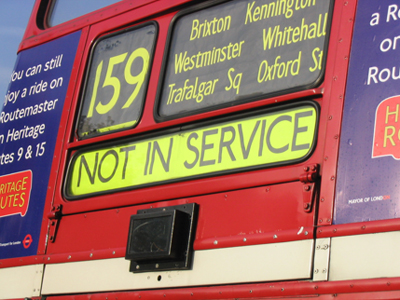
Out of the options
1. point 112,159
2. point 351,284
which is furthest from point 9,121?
point 351,284

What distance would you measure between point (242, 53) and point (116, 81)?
917mm

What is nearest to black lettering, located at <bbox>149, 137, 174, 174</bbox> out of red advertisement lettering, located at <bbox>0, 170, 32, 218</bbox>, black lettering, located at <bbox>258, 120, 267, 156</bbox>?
black lettering, located at <bbox>258, 120, 267, 156</bbox>

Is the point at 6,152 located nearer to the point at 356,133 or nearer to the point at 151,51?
the point at 151,51

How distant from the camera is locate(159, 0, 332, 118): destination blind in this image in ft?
9.59

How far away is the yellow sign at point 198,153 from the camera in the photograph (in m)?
2.80

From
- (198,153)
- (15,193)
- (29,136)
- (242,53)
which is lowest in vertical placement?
(15,193)

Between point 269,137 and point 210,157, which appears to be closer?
point 269,137

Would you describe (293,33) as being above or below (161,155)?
above

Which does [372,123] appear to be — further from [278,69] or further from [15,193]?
[15,193]

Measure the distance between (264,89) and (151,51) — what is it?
3.02ft

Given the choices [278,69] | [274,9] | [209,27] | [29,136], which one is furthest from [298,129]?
[29,136]

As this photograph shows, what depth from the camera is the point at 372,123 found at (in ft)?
8.25

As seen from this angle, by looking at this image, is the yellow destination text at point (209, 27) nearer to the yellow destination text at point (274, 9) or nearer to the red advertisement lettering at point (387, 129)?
the yellow destination text at point (274, 9)

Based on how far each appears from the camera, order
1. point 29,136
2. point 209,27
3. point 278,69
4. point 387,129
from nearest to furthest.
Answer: point 387,129 < point 278,69 < point 209,27 < point 29,136
